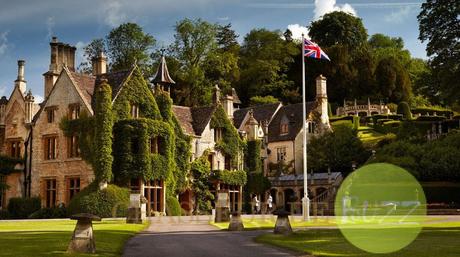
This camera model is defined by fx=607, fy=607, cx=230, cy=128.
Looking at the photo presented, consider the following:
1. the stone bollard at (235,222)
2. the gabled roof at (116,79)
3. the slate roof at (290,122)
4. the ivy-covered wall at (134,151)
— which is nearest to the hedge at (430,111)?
the slate roof at (290,122)

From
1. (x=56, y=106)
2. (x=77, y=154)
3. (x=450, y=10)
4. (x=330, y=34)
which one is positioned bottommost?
(x=77, y=154)

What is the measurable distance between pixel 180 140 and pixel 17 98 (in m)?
13.8

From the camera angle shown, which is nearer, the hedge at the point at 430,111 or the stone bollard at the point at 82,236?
the stone bollard at the point at 82,236

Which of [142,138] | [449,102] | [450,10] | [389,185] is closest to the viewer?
[449,102]

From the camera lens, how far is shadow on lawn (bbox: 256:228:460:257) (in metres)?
15.8

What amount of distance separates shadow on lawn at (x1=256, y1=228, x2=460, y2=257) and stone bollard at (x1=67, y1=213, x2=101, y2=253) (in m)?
5.67

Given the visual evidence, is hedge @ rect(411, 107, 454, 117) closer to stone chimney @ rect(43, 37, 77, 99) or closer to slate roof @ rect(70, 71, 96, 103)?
stone chimney @ rect(43, 37, 77, 99)

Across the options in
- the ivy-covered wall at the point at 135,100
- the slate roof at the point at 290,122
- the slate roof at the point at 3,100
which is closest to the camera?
the ivy-covered wall at the point at 135,100

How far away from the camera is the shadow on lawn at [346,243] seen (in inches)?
621

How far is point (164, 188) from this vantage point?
145ft

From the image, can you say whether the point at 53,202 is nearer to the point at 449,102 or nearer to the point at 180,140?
the point at 180,140

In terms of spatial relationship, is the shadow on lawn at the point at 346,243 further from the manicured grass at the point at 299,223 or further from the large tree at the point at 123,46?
the large tree at the point at 123,46

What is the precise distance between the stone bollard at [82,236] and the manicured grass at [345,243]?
18.5 ft

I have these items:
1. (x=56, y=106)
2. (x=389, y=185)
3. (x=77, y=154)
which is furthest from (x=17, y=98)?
(x=389, y=185)
